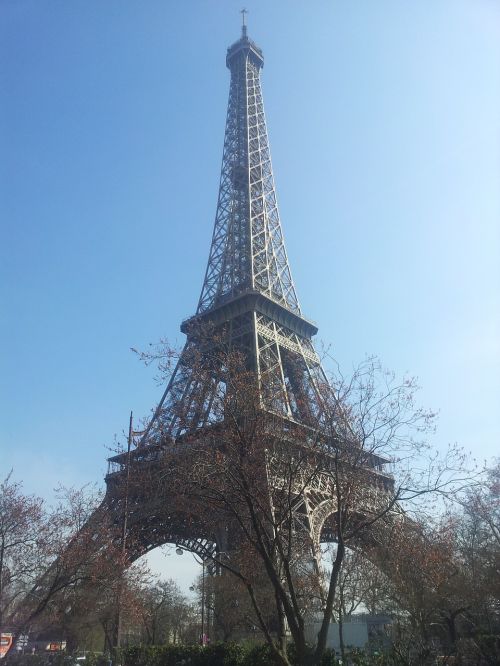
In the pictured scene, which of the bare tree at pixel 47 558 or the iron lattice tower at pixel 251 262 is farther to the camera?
the iron lattice tower at pixel 251 262

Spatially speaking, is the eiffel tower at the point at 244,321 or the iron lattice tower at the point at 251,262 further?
the iron lattice tower at the point at 251,262

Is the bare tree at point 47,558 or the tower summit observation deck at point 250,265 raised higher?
the tower summit observation deck at point 250,265

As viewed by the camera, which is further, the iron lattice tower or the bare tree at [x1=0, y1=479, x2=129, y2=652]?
the iron lattice tower

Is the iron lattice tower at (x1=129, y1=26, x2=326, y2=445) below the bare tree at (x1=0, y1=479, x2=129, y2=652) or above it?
above

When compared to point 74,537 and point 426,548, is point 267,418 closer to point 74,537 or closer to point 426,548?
point 426,548

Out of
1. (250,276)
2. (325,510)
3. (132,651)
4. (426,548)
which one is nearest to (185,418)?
(426,548)

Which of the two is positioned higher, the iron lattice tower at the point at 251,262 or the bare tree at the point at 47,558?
the iron lattice tower at the point at 251,262

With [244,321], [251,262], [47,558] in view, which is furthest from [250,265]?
[47,558]

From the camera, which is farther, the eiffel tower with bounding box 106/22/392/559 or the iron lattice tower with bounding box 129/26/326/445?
the iron lattice tower with bounding box 129/26/326/445

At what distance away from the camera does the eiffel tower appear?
15.0 meters

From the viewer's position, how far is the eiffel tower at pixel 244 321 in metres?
15.0

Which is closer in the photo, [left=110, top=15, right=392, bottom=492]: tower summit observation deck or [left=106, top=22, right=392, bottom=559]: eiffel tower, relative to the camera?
[left=106, top=22, right=392, bottom=559]: eiffel tower

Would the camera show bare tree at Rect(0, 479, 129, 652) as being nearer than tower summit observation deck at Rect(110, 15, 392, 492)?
Yes

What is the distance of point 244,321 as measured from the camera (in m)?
46.3
